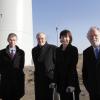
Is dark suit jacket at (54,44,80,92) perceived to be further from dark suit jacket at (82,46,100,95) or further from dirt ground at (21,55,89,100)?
dirt ground at (21,55,89,100)

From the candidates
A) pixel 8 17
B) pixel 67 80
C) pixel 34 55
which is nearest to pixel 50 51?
pixel 34 55

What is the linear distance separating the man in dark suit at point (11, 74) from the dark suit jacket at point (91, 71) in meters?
1.77

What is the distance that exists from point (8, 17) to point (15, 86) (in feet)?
46.6

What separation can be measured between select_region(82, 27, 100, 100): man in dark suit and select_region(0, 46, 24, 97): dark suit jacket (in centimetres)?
185

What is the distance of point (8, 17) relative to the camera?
22.2 m

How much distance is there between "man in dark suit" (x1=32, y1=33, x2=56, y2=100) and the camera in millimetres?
8031

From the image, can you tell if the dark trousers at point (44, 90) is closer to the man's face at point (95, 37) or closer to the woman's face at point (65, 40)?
the woman's face at point (65, 40)

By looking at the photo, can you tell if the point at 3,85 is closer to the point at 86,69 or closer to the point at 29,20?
the point at 86,69

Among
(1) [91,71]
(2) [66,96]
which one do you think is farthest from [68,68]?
(1) [91,71]

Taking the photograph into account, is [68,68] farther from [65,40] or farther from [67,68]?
[65,40]

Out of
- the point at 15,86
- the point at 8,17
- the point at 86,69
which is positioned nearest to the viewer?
the point at 86,69

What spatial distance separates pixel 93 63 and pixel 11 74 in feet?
6.86

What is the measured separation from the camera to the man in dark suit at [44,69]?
8031 mm

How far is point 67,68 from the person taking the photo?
747 cm
